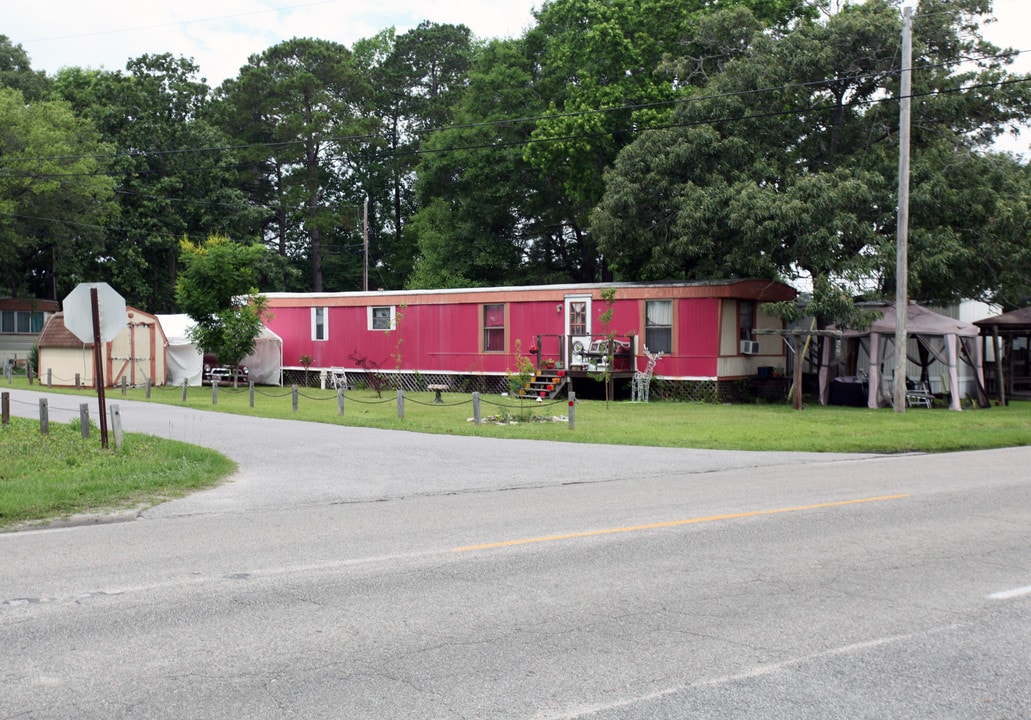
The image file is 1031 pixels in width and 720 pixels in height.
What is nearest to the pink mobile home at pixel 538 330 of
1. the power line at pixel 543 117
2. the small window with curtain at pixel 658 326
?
the small window with curtain at pixel 658 326

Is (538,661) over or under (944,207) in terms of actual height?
under

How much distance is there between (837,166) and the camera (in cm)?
2858

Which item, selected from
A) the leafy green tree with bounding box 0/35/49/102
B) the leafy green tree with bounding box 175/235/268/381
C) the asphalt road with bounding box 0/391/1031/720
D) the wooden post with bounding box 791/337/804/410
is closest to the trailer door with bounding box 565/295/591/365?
the wooden post with bounding box 791/337/804/410

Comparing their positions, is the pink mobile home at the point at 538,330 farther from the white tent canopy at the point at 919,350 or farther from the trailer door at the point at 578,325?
the white tent canopy at the point at 919,350

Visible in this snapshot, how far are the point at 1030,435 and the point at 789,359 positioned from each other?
39.7 feet

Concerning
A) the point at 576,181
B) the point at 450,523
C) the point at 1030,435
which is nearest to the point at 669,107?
the point at 576,181

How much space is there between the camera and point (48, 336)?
35312 millimetres

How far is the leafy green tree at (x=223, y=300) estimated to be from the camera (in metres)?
33.3

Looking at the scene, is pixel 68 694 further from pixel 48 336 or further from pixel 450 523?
pixel 48 336

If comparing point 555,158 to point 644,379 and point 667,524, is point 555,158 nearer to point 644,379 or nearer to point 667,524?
point 644,379

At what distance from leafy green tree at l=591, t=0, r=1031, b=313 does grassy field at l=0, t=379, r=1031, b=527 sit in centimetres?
448

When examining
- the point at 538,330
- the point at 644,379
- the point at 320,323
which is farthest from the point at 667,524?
the point at 320,323

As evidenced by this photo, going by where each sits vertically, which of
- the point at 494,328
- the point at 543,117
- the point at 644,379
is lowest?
the point at 644,379

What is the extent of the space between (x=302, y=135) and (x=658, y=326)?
1345 inches
